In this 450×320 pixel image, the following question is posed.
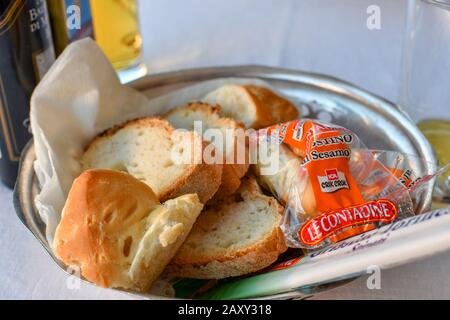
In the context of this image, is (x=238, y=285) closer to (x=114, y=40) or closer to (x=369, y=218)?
(x=369, y=218)

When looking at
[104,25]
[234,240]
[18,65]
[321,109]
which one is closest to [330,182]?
[234,240]

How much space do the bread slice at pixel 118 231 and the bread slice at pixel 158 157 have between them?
0.06m

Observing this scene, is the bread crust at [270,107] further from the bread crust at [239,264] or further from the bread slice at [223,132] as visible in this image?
the bread crust at [239,264]

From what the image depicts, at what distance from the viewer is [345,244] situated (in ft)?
1.77

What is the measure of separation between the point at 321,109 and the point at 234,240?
0.88 feet

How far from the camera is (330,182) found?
2.01ft

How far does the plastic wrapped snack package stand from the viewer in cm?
58

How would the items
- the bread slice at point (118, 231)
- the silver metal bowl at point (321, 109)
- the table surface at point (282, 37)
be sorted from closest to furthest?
the bread slice at point (118, 231)
the silver metal bowl at point (321, 109)
the table surface at point (282, 37)

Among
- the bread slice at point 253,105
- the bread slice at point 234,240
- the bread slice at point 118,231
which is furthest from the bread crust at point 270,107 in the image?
the bread slice at point 118,231

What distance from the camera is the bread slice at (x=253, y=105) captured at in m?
0.77

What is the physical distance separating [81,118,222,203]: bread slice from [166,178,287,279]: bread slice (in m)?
0.03

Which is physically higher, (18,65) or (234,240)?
(18,65)

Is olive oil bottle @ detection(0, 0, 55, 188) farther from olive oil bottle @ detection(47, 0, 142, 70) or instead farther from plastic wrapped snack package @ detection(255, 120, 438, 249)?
plastic wrapped snack package @ detection(255, 120, 438, 249)

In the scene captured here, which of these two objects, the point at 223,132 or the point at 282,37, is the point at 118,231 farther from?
the point at 282,37
